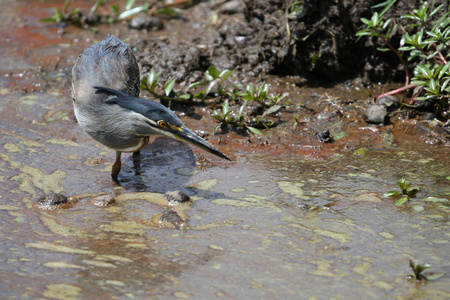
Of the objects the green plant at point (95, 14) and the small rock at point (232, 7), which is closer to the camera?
the small rock at point (232, 7)

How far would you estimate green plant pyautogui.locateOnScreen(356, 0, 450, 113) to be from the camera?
552cm

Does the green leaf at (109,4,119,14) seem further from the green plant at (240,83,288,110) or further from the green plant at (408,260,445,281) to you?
the green plant at (408,260,445,281)

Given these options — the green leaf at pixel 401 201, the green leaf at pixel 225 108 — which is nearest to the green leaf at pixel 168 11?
the green leaf at pixel 225 108

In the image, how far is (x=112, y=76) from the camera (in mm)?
5207

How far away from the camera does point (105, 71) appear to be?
5.21 meters

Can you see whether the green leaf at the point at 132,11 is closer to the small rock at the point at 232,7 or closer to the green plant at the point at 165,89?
the small rock at the point at 232,7

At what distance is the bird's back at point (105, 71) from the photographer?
16.8 ft

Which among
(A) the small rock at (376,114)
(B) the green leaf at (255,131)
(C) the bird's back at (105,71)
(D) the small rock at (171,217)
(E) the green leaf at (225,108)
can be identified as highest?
(C) the bird's back at (105,71)

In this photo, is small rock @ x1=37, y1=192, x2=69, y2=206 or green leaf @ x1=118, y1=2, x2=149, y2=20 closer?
small rock @ x1=37, y1=192, x2=69, y2=206

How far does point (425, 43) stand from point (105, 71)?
3.35 meters

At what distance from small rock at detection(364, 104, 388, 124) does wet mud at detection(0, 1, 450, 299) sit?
0.28 ft

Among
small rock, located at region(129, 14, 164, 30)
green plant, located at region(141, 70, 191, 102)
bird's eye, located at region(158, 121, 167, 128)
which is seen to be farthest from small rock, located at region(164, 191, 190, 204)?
small rock, located at region(129, 14, 164, 30)

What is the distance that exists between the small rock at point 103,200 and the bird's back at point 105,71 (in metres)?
0.97

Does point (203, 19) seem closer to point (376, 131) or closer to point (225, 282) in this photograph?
point (376, 131)
